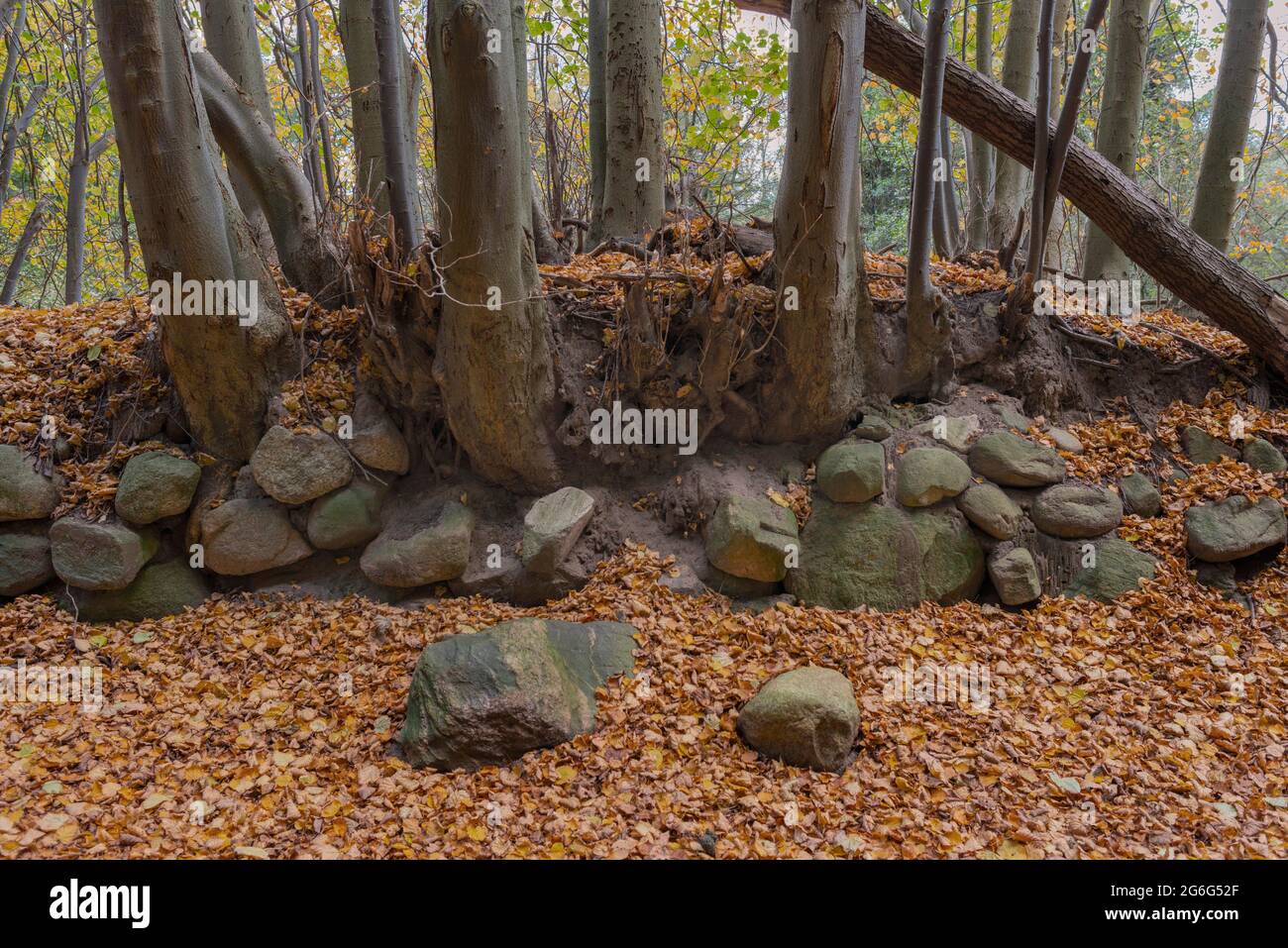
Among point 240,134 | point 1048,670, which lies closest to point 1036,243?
point 1048,670

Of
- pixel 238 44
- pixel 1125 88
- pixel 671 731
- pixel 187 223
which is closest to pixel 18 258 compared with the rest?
pixel 238 44

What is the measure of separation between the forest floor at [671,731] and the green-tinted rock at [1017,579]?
98 millimetres

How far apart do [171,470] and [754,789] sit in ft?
11.9

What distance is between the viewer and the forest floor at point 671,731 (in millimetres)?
2725

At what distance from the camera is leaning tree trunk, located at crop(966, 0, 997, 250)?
8227 mm

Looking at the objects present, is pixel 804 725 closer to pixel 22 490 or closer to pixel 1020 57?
pixel 22 490

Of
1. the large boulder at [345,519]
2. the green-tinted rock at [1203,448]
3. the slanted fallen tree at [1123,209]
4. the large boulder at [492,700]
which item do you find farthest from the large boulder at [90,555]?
the green-tinted rock at [1203,448]

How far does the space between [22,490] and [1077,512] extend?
234 inches

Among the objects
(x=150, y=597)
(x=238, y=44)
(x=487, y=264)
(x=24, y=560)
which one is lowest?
(x=150, y=597)

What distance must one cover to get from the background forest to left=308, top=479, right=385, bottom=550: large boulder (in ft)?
5.91

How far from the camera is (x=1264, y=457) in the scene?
4.61 metres

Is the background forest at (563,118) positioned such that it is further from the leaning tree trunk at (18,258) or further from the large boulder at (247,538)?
the large boulder at (247,538)

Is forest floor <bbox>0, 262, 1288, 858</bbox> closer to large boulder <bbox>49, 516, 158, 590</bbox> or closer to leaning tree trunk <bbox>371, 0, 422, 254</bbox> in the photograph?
large boulder <bbox>49, 516, 158, 590</bbox>

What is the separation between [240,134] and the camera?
4.89 m
